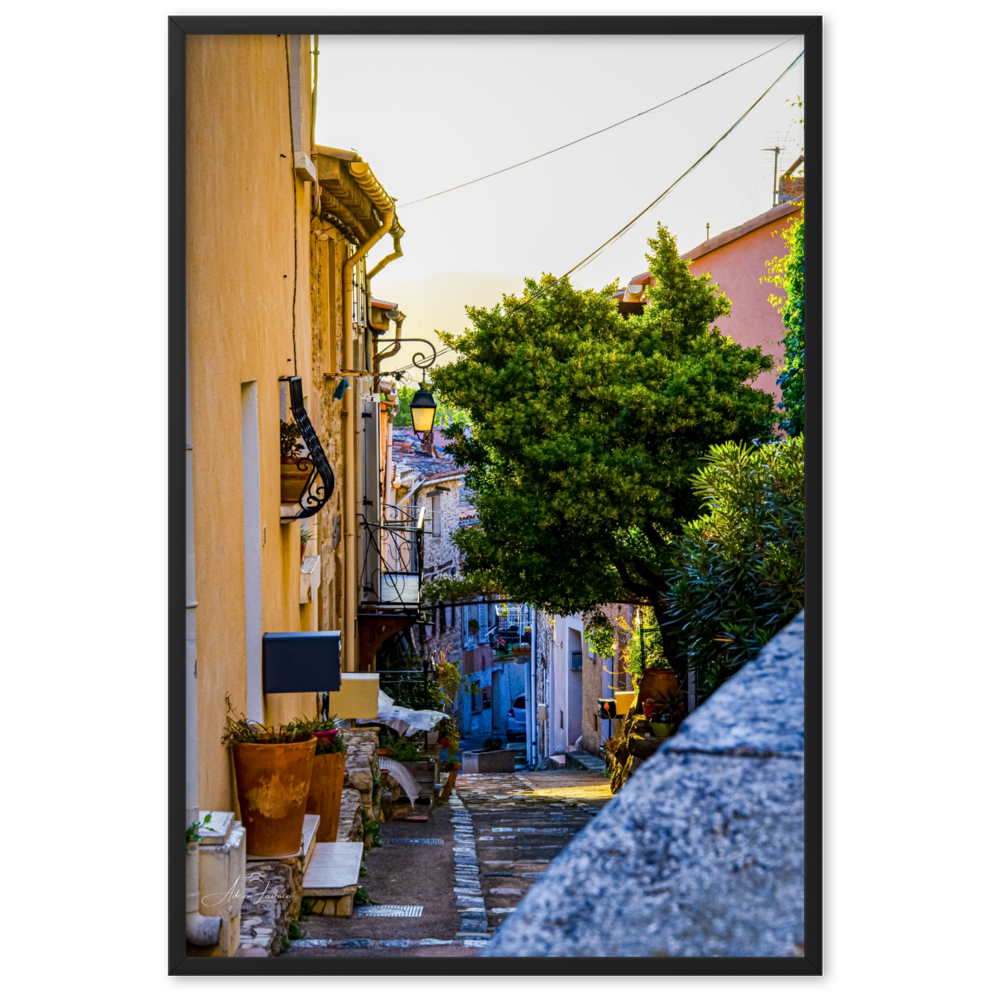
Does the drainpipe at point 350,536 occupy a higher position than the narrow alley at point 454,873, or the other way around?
the drainpipe at point 350,536

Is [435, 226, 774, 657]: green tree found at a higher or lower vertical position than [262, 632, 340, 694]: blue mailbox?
higher

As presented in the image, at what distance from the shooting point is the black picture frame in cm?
297

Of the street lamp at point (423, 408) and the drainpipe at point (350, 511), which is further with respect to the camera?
the drainpipe at point (350, 511)

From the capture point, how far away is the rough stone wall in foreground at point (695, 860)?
2.50m

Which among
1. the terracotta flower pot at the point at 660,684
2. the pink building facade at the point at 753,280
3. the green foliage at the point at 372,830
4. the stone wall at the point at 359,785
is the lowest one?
the green foliage at the point at 372,830

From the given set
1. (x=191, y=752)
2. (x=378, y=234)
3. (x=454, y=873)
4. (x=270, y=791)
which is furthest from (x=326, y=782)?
(x=378, y=234)

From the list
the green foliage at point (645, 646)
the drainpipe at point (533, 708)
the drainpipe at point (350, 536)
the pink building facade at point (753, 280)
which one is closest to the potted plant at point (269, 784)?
the pink building facade at point (753, 280)

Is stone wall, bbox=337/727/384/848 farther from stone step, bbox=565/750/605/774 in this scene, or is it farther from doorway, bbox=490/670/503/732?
doorway, bbox=490/670/503/732

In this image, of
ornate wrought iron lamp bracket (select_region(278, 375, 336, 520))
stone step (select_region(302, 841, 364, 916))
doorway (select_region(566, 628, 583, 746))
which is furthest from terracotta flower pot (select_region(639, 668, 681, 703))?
doorway (select_region(566, 628, 583, 746))

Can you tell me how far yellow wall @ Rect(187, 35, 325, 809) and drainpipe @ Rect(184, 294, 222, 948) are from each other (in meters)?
0.40

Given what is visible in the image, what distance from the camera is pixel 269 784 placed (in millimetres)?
4969

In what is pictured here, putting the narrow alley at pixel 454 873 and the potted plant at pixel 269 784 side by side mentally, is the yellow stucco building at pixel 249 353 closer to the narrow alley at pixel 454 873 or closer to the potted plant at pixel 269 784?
the potted plant at pixel 269 784
